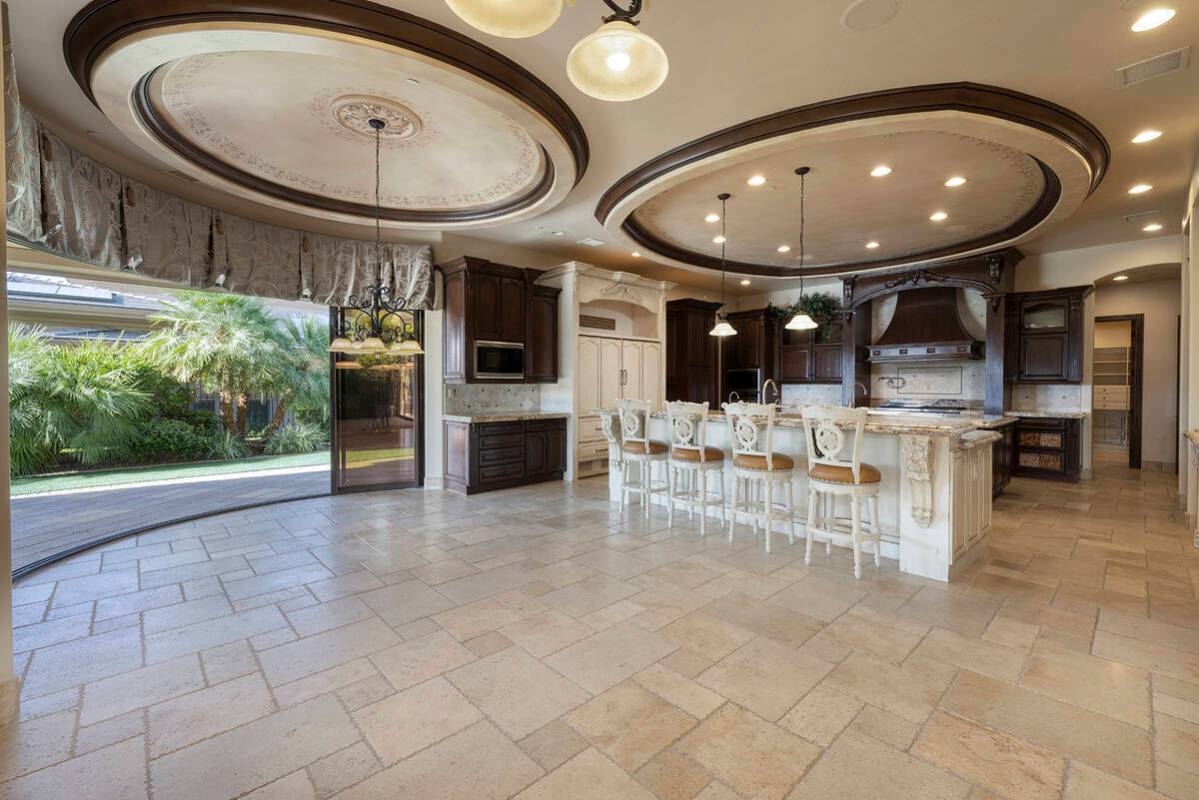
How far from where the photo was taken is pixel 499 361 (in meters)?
Answer: 6.16

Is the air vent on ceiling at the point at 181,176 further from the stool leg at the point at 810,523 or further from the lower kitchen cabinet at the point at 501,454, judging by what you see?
the stool leg at the point at 810,523

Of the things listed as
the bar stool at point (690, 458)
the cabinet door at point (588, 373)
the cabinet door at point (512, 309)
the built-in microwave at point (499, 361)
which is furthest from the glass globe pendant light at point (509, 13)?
the cabinet door at point (588, 373)

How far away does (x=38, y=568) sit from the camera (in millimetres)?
3430

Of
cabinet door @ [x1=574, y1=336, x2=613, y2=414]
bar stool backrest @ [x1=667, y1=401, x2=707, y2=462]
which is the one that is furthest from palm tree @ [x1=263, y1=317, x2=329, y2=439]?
bar stool backrest @ [x1=667, y1=401, x2=707, y2=462]

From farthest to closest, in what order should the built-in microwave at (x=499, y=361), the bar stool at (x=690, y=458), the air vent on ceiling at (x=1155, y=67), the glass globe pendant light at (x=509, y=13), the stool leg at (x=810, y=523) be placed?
the built-in microwave at (x=499, y=361), the bar stool at (x=690, y=458), the stool leg at (x=810, y=523), the air vent on ceiling at (x=1155, y=67), the glass globe pendant light at (x=509, y=13)

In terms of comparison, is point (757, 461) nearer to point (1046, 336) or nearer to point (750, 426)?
point (750, 426)

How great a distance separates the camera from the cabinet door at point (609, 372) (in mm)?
7008

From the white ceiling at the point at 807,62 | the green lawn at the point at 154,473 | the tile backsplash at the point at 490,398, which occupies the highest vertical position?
the white ceiling at the point at 807,62

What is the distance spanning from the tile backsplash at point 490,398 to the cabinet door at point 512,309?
0.74 meters

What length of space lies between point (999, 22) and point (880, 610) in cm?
305

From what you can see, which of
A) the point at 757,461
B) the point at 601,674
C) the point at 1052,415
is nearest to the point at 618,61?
the point at 601,674

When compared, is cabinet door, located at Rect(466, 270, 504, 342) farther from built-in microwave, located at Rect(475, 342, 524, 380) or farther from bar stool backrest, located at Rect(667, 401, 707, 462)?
bar stool backrest, located at Rect(667, 401, 707, 462)

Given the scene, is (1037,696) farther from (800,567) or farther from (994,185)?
(994,185)

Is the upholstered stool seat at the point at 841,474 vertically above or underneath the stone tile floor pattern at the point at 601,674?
above
